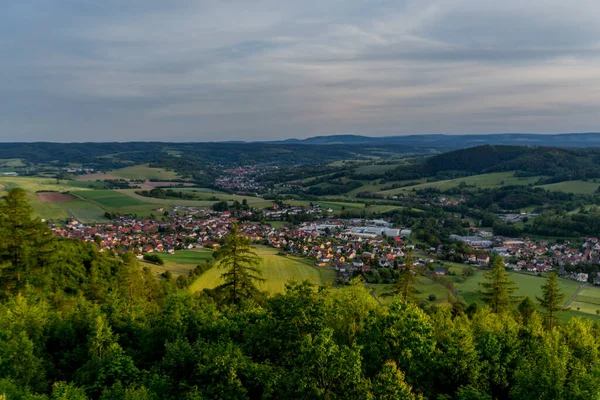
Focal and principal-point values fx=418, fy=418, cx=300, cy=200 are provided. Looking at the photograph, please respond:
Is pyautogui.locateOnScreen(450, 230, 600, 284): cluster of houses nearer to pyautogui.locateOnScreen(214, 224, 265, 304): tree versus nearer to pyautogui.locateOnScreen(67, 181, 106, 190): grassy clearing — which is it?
pyautogui.locateOnScreen(214, 224, 265, 304): tree

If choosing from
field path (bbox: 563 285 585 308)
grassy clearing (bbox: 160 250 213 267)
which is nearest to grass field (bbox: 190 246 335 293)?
grassy clearing (bbox: 160 250 213 267)

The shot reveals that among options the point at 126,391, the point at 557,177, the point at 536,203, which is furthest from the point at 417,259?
the point at 557,177

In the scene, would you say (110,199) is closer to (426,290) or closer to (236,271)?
(426,290)

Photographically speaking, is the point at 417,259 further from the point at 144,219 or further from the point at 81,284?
the point at 144,219

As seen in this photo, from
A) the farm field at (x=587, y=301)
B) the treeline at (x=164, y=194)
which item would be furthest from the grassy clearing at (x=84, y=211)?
the farm field at (x=587, y=301)

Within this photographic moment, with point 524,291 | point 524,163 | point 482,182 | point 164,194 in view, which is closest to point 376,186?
point 482,182

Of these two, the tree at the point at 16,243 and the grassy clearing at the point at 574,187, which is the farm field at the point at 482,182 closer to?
the grassy clearing at the point at 574,187
